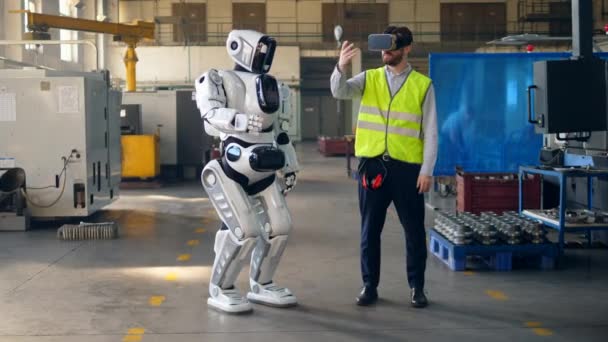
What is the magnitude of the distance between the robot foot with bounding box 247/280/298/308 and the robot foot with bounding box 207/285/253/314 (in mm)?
183

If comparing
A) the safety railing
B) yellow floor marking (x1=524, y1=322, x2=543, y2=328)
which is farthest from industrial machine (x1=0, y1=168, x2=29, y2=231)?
the safety railing

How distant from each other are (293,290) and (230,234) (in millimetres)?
986

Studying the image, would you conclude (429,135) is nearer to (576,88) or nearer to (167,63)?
(576,88)

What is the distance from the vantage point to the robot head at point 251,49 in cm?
550

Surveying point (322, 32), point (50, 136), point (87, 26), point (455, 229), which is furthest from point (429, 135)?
point (322, 32)

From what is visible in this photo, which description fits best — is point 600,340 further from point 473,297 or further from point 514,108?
point 514,108

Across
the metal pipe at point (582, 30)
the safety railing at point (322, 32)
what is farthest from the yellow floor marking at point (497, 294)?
the safety railing at point (322, 32)

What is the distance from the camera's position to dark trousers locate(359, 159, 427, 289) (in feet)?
17.6

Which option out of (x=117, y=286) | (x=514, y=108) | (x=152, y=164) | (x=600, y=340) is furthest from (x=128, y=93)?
(x=600, y=340)

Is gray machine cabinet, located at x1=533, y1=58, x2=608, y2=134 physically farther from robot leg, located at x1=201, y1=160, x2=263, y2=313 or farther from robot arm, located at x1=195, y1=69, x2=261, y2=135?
robot leg, located at x1=201, y1=160, x2=263, y2=313

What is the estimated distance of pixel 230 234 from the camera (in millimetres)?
5398

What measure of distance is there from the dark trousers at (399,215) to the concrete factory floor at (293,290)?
0.30m

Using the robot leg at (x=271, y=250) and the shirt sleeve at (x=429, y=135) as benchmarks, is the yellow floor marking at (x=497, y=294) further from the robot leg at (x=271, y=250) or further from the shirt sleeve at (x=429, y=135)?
the robot leg at (x=271, y=250)

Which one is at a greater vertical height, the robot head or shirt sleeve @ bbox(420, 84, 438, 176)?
the robot head
